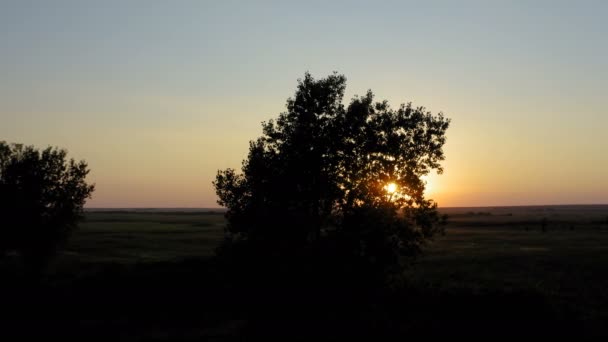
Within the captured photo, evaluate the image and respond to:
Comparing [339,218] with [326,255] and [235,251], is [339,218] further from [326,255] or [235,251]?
[235,251]

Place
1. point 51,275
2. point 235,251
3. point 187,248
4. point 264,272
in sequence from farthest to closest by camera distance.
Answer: point 187,248 < point 51,275 < point 235,251 < point 264,272

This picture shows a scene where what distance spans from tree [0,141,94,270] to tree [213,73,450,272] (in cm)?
2040

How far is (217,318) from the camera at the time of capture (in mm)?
31656

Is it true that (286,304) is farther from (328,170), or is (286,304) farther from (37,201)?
(37,201)

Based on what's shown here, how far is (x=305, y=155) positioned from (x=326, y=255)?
25.6 ft

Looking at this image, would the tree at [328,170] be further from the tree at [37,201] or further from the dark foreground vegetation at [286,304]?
the tree at [37,201]

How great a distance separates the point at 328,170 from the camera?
36.6 metres

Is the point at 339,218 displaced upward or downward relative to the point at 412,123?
downward

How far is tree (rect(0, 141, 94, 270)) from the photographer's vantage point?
48312mm

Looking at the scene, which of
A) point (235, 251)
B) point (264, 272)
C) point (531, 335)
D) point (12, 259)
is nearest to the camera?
point (531, 335)

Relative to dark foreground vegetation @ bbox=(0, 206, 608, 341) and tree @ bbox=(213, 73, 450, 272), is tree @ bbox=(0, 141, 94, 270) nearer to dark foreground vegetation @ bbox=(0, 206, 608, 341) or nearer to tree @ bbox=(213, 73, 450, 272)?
dark foreground vegetation @ bbox=(0, 206, 608, 341)

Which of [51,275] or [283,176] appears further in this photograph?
[51,275]

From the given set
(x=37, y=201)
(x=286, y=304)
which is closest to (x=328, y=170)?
(x=286, y=304)

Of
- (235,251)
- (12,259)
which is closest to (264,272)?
(235,251)
